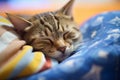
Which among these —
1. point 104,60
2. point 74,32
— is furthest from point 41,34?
point 104,60

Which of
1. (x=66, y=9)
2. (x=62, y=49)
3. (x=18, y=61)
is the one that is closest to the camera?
(x=18, y=61)

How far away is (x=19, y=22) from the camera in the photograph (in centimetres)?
104

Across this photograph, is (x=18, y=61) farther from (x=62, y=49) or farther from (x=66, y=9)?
(x=66, y=9)

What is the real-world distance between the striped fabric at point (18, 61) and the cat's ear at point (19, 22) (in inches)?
5.5

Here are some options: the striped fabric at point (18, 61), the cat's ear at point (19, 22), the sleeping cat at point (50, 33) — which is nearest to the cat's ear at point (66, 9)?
the sleeping cat at point (50, 33)

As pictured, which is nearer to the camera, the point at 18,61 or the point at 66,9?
the point at 18,61

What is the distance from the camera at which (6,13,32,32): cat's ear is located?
103 centimetres

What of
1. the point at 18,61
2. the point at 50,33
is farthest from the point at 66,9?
the point at 18,61

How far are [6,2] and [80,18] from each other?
122cm

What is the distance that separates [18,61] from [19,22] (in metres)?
0.30

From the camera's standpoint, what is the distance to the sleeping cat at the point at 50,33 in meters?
0.97

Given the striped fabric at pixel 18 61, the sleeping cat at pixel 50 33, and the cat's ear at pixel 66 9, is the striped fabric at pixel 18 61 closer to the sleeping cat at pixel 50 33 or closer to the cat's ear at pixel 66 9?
the sleeping cat at pixel 50 33

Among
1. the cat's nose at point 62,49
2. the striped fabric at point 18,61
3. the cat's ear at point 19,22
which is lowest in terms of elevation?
the cat's nose at point 62,49

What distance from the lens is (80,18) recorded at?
2053 millimetres
